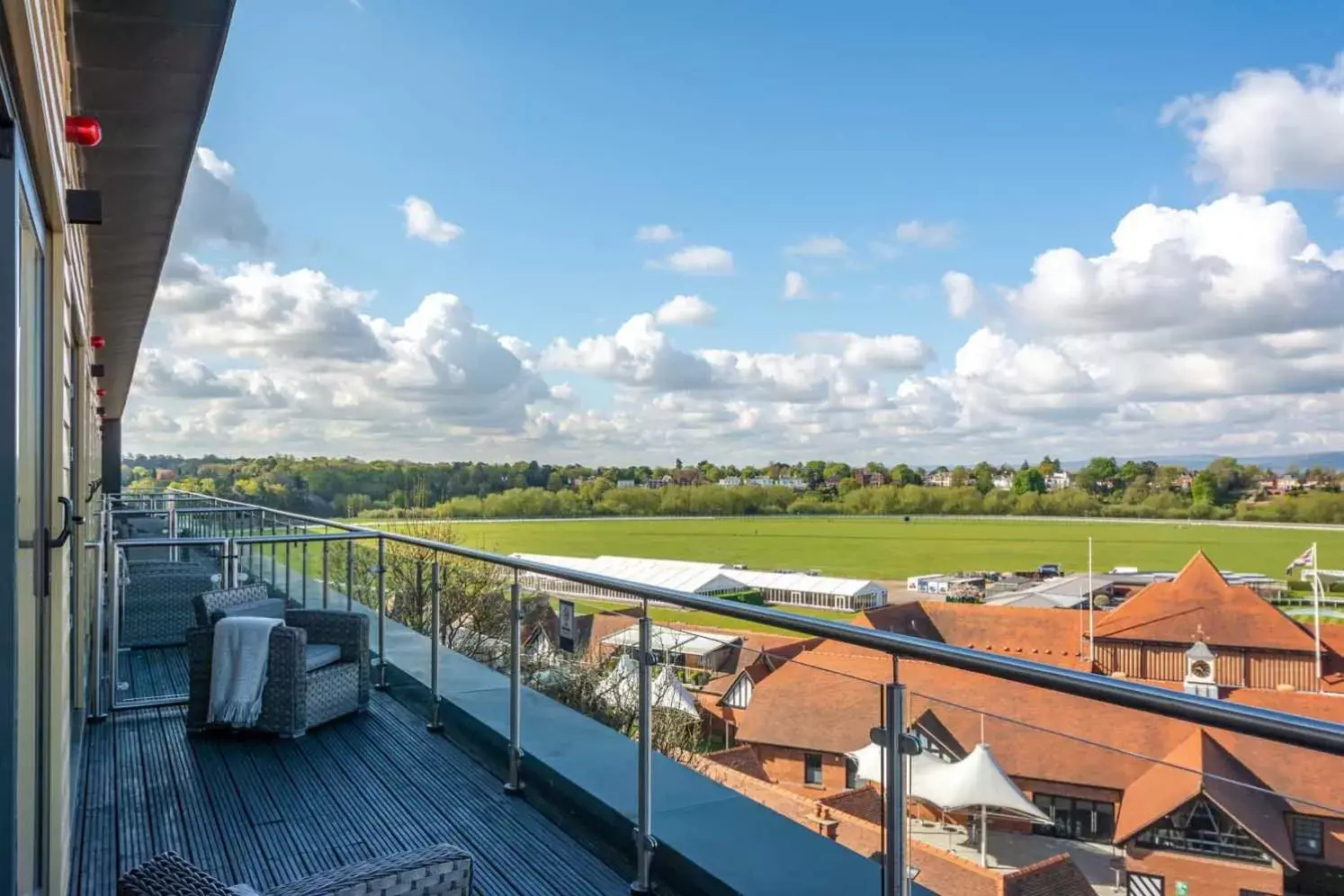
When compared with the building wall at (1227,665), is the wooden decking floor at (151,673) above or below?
above

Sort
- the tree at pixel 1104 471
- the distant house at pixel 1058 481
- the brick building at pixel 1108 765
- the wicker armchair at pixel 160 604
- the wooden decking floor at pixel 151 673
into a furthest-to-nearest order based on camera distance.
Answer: the distant house at pixel 1058 481
the tree at pixel 1104 471
the wicker armchair at pixel 160 604
the wooden decking floor at pixel 151 673
the brick building at pixel 1108 765

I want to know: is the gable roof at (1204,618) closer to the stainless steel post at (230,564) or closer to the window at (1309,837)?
the stainless steel post at (230,564)

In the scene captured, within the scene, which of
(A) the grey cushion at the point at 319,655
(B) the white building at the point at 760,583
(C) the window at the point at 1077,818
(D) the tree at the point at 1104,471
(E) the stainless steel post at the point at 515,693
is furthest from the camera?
(D) the tree at the point at 1104,471

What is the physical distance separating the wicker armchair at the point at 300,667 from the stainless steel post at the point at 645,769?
7.52 ft

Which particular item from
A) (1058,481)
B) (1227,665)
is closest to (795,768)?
(1227,665)

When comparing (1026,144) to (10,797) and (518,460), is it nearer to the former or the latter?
(518,460)

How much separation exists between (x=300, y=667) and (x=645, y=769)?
2.36m

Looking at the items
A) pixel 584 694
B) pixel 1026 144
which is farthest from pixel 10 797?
pixel 1026 144

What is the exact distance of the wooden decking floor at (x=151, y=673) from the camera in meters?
5.66

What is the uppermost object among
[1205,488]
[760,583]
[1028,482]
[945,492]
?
[1028,482]

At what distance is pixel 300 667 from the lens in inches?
182

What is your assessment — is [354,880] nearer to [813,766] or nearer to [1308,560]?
[813,766]

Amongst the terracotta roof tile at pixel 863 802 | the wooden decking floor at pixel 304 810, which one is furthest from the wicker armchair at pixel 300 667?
the terracotta roof tile at pixel 863 802

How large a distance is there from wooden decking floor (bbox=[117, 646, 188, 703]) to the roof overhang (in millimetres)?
2597
